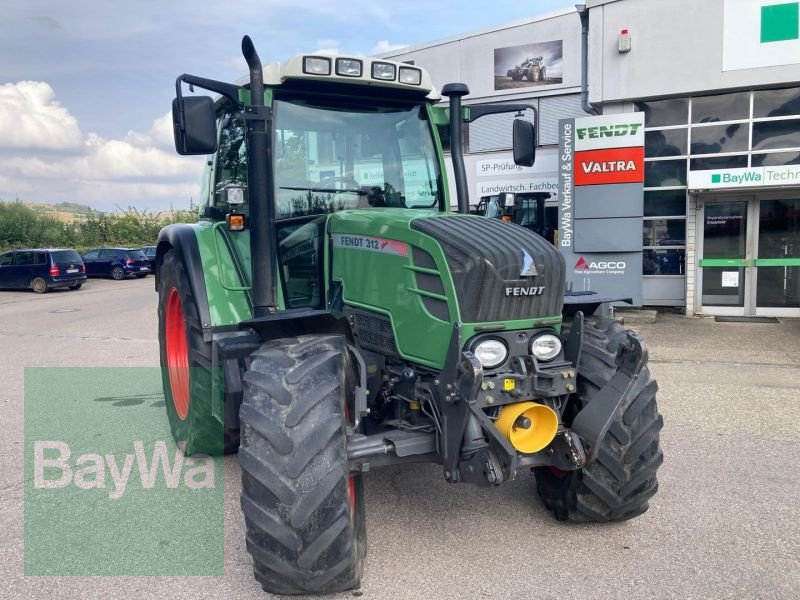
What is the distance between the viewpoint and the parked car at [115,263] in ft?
93.3

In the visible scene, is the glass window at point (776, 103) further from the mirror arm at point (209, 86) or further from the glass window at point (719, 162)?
the mirror arm at point (209, 86)

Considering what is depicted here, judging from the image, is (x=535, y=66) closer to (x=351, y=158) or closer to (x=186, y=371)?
(x=351, y=158)

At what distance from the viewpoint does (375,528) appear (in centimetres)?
399

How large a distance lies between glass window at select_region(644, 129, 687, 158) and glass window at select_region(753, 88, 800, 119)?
4.17 ft

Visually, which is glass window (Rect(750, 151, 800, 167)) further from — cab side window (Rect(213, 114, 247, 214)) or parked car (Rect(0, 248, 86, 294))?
parked car (Rect(0, 248, 86, 294))

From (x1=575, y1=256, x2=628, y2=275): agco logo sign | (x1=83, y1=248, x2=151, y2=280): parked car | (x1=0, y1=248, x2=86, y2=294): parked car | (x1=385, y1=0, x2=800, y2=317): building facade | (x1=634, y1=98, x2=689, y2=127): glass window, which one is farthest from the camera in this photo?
(x1=83, y1=248, x2=151, y2=280): parked car

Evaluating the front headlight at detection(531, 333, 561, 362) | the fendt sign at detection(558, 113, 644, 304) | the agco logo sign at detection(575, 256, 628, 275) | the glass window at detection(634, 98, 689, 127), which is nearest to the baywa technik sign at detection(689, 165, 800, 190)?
the fendt sign at detection(558, 113, 644, 304)

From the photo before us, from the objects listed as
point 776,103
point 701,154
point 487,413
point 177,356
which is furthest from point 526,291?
point 776,103

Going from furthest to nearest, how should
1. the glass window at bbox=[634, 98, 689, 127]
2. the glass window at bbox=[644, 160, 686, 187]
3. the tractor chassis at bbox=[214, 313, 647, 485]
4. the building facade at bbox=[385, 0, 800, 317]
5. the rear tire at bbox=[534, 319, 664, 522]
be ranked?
the glass window at bbox=[644, 160, 686, 187] < the glass window at bbox=[634, 98, 689, 127] < the building facade at bbox=[385, 0, 800, 317] < the rear tire at bbox=[534, 319, 664, 522] < the tractor chassis at bbox=[214, 313, 647, 485]

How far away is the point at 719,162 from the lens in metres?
12.8

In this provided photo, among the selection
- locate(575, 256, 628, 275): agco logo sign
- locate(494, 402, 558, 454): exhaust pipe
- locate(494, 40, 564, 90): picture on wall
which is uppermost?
locate(494, 40, 564, 90): picture on wall

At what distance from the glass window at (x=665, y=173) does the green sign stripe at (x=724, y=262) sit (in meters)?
1.56

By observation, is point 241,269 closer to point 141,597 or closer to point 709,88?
point 141,597

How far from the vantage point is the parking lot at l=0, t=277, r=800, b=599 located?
3338mm
